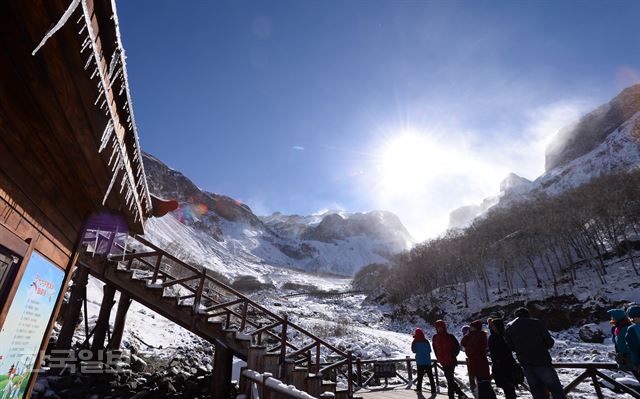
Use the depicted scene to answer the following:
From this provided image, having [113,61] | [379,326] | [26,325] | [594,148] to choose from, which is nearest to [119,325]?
[26,325]

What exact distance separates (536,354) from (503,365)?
761 millimetres

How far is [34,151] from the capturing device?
3041mm

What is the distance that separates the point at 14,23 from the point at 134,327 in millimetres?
17052

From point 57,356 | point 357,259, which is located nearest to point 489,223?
point 57,356

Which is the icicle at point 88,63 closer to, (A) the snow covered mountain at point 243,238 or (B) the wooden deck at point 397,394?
(B) the wooden deck at point 397,394

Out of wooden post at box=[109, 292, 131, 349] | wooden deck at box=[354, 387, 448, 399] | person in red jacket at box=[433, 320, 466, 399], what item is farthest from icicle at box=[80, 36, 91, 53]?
wooden post at box=[109, 292, 131, 349]

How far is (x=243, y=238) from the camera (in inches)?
5271

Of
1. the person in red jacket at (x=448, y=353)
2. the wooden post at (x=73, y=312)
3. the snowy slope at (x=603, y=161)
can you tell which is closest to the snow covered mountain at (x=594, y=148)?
the snowy slope at (x=603, y=161)

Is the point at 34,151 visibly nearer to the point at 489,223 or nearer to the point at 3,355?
the point at 3,355

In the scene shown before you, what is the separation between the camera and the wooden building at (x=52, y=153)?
1851 millimetres

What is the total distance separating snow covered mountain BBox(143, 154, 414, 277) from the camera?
86938 mm

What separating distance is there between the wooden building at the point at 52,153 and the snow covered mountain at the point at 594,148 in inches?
3069

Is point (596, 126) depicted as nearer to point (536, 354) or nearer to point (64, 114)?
point (536, 354)

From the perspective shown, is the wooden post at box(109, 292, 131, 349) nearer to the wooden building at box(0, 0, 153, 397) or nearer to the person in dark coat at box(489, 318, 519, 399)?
the wooden building at box(0, 0, 153, 397)
